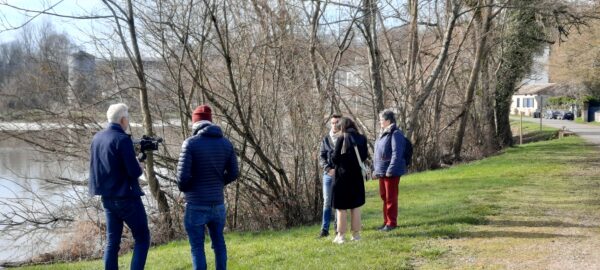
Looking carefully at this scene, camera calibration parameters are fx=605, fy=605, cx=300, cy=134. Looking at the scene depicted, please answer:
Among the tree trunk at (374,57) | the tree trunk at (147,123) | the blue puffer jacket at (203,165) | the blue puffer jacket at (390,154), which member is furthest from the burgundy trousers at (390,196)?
the tree trunk at (374,57)

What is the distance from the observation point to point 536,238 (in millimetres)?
7625

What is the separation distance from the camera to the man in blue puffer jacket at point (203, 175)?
5.68m

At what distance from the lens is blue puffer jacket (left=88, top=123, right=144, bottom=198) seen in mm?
5547

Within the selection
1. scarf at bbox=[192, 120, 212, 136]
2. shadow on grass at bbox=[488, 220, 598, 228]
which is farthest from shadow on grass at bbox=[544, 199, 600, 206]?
scarf at bbox=[192, 120, 212, 136]

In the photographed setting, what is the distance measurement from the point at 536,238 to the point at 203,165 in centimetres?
445

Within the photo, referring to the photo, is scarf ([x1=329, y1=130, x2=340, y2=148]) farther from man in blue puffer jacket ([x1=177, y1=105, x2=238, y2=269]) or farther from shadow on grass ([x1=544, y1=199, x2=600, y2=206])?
shadow on grass ([x1=544, y1=199, x2=600, y2=206])

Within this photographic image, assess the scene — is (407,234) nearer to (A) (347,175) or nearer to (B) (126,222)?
(A) (347,175)

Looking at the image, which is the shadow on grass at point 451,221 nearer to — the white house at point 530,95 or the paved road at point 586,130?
Result: the paved road at point 586,130

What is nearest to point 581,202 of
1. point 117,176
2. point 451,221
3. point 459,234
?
point 451,221

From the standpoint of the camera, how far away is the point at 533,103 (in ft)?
273

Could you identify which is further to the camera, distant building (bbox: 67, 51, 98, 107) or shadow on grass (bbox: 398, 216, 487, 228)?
distant building (bbox: 67, 51, 98, 107)

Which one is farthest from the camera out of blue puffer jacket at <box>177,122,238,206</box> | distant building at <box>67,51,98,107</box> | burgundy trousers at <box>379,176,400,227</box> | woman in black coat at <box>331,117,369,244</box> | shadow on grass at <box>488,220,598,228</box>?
distant building at <box>67,51,98,107</box>

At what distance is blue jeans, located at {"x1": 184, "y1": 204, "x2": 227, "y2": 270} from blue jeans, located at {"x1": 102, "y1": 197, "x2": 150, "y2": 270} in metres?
0.44

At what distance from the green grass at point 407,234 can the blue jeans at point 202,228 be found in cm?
103
